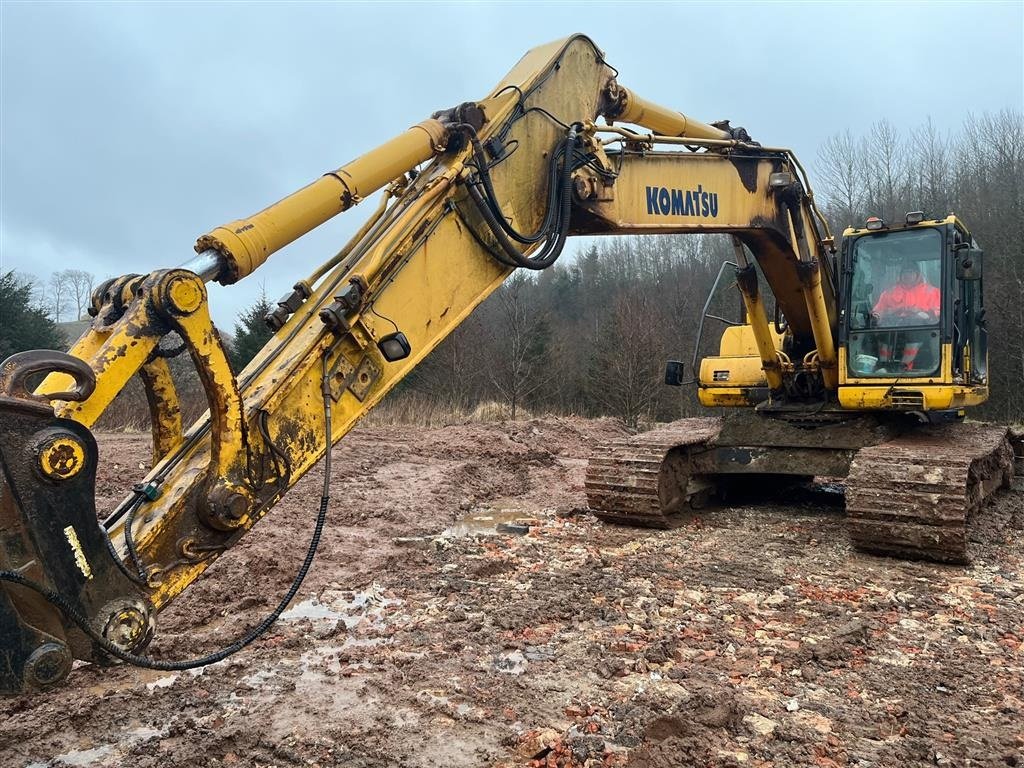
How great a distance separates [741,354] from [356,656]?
5.66m

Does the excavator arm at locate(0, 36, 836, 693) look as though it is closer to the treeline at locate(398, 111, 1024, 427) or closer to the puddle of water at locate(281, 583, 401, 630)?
the puddle of water at locate(281, 583, 401, 630)

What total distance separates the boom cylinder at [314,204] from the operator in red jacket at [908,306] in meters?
4.91

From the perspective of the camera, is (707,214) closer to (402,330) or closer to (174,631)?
(402,330)

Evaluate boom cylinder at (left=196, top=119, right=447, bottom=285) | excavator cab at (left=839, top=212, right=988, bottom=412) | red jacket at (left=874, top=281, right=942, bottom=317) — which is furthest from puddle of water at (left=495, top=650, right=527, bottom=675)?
red jacket at (left=874, top=281, right=942, bottom=317)

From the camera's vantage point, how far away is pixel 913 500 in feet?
19.0

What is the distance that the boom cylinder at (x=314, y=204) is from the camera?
9.63ft

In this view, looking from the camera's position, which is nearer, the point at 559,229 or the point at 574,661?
the point at 574,661

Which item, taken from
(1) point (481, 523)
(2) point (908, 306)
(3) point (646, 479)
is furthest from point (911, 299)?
(1) point (481, 523)

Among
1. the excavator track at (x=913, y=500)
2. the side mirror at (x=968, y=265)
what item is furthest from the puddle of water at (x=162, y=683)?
the side mirror at (x=968, y=265)

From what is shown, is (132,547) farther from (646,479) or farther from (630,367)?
(630,367)

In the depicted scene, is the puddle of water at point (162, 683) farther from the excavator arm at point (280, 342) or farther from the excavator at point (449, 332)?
the excavator arm at point (280, 342)

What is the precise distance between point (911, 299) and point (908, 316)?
0.17 meters

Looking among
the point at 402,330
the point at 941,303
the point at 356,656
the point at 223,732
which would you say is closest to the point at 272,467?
the point at 402,330

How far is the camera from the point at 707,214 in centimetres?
597
